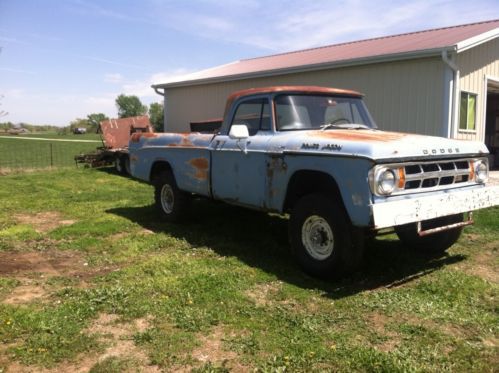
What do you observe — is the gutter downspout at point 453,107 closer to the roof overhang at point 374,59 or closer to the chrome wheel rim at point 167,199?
the roof overhang at point 374,59

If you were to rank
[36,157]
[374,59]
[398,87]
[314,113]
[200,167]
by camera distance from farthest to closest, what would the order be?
[36,157] < [374,59] < [398,87] < [200,167] < [314,113]

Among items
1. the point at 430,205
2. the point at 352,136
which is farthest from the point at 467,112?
the point at 430,205

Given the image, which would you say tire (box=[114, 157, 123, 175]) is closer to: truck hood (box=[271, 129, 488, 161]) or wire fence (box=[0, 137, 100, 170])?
wire fence (box=[0, 137, 100, 170])

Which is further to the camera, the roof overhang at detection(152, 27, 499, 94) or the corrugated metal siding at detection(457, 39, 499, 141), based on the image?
the corrugated metal siding at detection(457, 39, 499, 141)

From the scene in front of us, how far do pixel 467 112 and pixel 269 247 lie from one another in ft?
24.1

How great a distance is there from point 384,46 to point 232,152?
7.92 metres

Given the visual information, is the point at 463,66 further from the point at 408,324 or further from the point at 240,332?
the point at 240,332

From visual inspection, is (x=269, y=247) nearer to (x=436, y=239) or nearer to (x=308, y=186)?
(x=308, y=186)

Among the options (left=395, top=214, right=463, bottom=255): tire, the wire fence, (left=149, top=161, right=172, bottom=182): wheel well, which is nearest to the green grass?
the wire fence

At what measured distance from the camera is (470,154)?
5.07 metres

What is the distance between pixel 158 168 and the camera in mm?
7910

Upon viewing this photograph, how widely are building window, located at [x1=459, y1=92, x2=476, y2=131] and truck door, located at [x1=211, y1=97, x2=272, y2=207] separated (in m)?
6.82

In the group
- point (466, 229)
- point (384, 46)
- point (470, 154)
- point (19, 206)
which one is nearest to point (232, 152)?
point (470, 154)

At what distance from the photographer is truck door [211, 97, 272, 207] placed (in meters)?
5.59
